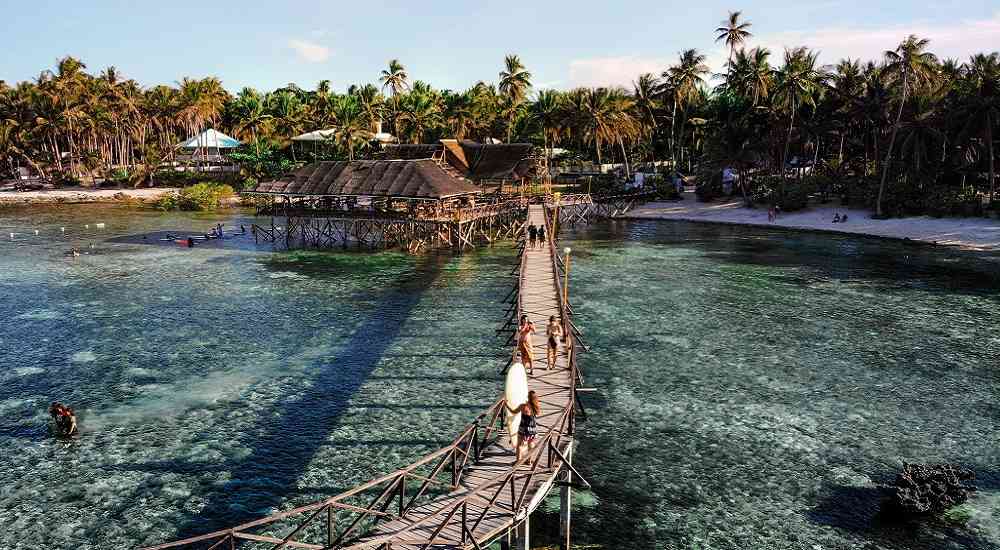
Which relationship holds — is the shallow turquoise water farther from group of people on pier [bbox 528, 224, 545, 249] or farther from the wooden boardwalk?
group of people on pier [bbox 528, 224, 545, 249]

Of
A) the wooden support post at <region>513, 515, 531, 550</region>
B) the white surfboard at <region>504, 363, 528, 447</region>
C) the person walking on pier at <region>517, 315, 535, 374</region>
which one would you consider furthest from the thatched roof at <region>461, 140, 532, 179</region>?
the wooden support post at <region>513, 515, 531, 550</region>

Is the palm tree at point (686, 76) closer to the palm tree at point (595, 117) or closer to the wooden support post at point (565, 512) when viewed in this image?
the palm tree at point (595, 117)

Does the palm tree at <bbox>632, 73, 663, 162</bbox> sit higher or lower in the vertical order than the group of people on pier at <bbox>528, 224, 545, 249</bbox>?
higher

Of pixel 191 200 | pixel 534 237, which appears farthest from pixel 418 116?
pixel 534 237

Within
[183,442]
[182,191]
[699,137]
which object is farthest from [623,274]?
[182,191]

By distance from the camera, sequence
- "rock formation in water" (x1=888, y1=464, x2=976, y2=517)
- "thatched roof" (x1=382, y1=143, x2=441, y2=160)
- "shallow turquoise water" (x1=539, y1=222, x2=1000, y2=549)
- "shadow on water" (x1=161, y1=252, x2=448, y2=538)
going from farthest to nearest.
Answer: "thatched roof" (x1=382, y1=143, x2=441, y2=160) < "shadow on water" (x1=161, y1=252, x2=448, y2=538) < "shallow turquoise water" (x1=539, y1=222, x2=1000, y2=549) < "rock formation in water" (x1=888, y1=464, x2=976, y2=517)
